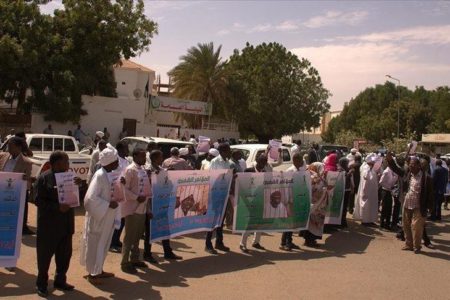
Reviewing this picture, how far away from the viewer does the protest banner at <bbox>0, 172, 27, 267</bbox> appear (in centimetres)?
630

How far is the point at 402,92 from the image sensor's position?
85250 mm

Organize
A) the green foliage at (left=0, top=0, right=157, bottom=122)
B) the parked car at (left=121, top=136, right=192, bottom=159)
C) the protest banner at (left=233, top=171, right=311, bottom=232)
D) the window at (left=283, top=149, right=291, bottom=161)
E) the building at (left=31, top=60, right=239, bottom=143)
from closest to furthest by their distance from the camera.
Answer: the protest banner at (left=233, top=171, right=311, bottom=232) < the parked car at (left=121, top=136, right=192, bottom=159) < the window at (left=283, top=149, right=291, bottom=161) < the green foliage at (left=0, top=0, right=157, bottom=122) < the building at (left=31, top=60, right=239, bottom=143)

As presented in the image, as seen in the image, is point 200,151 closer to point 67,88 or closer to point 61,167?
point 61,167

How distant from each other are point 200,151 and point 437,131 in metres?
61.2

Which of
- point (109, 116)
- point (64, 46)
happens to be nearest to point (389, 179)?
point (64, 46)

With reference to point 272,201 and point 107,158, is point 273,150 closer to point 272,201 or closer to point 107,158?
point 272,201

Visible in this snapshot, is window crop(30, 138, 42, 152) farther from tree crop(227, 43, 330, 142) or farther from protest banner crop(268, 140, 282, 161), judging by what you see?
tree crop(227, 43, 330, 142)

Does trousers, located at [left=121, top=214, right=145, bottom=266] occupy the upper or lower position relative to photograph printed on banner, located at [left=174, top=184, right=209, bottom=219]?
lower

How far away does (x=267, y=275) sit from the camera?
7305 mm

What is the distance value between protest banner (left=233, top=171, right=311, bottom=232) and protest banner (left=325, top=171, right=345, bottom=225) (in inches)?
63.0

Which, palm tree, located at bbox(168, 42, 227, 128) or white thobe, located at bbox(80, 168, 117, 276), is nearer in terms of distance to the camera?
white thobe, located at bbox(80, 168, 117, 276)

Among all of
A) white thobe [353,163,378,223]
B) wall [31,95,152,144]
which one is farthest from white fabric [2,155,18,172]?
wall [31,95,152,144]

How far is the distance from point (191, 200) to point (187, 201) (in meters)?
0.08

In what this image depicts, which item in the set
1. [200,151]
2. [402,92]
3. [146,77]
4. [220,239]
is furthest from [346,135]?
[220,239]
